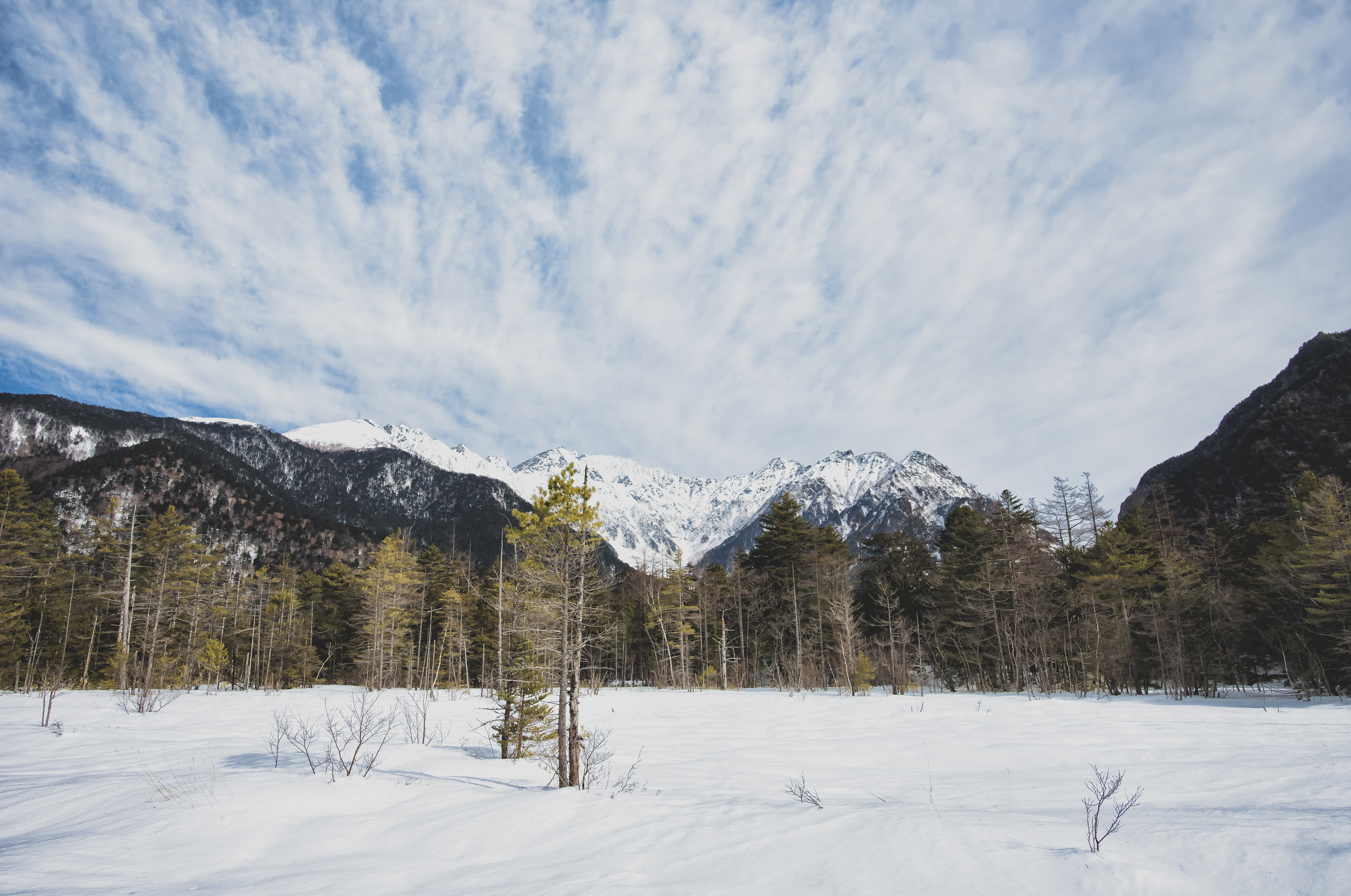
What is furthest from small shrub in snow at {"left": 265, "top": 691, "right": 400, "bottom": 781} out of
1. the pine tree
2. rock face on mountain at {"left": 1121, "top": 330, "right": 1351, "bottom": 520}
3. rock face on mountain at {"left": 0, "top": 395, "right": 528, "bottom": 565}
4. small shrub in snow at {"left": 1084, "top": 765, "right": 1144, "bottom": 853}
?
rock face on mountain at {"left": 1121, "top": 330, "right": 1351, "bottom": 520}

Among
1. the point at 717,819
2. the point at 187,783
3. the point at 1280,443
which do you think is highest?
the point at 1280,443

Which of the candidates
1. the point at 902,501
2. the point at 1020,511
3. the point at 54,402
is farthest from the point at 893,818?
the point at 54,402

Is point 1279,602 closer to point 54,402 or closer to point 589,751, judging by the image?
point 589,751

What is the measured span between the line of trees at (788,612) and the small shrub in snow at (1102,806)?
30.4 feet

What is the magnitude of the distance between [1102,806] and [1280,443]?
8150cm

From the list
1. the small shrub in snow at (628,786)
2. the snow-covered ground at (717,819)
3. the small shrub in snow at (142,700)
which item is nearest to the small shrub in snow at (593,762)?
the small shrub in snow at (628,786)

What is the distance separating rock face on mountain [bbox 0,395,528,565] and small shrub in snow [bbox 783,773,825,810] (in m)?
A: 64.0

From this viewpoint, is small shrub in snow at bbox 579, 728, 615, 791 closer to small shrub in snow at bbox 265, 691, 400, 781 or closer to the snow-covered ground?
the snow-covered ground

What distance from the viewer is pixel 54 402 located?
395 ft

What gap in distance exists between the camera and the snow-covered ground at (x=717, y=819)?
13.8 ft

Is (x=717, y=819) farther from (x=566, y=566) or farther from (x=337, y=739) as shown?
(x=337, y=739)

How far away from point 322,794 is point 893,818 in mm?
7914

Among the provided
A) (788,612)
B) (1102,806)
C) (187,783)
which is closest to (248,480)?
(788,612)

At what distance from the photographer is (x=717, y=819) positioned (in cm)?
598
